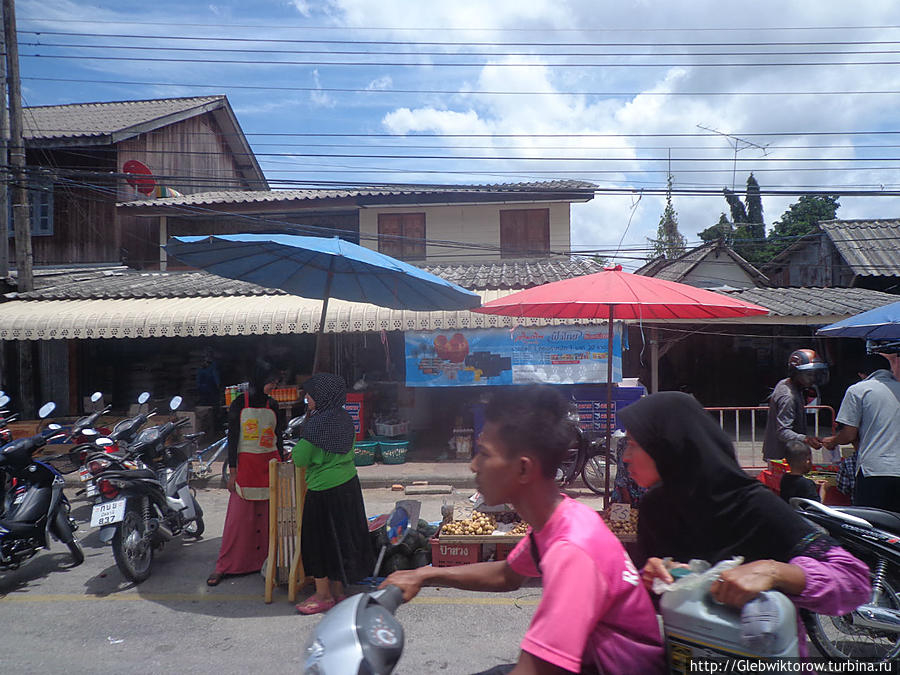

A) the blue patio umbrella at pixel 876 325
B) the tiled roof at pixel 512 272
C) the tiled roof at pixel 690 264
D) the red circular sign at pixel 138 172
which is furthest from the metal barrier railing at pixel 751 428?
the red circular sign at pixel 138 172

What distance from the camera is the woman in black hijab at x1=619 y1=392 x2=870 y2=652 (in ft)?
5.48

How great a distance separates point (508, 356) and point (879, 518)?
6.14 meters

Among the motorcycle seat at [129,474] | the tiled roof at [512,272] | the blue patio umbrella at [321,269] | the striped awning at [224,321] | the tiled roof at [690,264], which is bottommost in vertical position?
the motorcycle seat at [129,474]

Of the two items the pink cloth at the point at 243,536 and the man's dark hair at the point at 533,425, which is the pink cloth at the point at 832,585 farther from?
the pink cloth at the point at 243,536

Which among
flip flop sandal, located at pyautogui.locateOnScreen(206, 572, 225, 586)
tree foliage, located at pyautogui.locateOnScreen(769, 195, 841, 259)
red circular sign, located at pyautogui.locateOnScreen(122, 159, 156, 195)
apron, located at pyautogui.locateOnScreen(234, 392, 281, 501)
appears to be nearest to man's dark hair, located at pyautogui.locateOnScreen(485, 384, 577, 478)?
apron, located at pyautogui.locateOnScreen(234, 392, 281, 501)

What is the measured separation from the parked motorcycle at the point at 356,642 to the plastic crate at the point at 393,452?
7841mm

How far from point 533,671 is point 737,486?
88 cm

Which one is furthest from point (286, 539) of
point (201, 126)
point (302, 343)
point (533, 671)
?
point (201, 126)

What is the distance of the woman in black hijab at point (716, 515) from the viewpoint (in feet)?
5.48

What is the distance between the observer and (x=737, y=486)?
1.79 metres

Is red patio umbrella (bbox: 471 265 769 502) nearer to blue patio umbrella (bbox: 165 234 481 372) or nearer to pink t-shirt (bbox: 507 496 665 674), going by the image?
blue patio umbrella (bbox: 165 234 481 372)

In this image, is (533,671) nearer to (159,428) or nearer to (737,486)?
(737,486)

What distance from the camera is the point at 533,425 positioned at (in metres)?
1.63

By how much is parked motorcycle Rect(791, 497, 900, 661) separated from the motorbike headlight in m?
3.06
